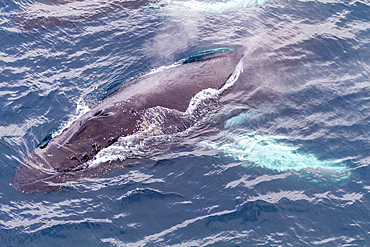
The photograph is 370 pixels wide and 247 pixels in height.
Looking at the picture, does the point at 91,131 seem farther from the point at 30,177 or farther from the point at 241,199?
the point at 241,199

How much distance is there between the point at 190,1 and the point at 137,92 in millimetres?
9932

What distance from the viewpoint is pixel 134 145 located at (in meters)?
14.1

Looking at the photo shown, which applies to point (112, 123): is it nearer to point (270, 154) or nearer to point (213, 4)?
point (270, 154)

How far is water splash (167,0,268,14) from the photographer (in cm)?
2233

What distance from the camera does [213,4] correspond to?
2273 centimetres

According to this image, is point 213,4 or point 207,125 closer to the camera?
point 207,125

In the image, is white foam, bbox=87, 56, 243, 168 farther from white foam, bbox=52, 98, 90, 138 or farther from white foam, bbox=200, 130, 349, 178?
white foam, bbox=52, 98, 90, 138

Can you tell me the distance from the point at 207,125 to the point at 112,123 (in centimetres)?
355

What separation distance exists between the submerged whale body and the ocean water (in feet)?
1.26

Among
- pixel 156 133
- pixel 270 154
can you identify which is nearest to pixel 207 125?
pixel 156 133

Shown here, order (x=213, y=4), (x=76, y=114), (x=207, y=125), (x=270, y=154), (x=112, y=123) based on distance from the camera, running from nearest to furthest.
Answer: (x=112, y=123) → (x=270, y=154) → (x=207, y=125) → (x=76, y=114) → (x=213, y=4)

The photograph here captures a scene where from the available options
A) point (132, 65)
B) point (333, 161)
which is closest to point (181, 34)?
point (132, 65)

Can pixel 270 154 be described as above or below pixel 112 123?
below

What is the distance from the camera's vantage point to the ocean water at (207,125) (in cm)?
1277
